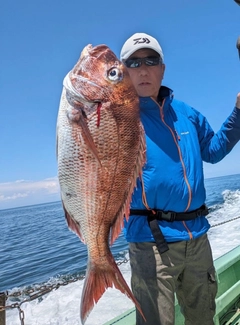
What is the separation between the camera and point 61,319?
5.02 meters

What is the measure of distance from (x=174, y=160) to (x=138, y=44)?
0.88 metres

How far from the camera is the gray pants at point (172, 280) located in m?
2.17

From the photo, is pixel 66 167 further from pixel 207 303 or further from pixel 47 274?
pixel 47 274

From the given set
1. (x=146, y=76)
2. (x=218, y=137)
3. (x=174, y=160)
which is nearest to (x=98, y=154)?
(x=174, y=160)

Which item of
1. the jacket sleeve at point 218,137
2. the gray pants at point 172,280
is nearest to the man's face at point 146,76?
the jacket sleeve at point 218,137

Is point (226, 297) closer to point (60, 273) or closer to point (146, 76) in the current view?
point (146, 76)

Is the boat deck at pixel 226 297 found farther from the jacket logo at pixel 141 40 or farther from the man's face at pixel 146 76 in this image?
the jacket logo at pixel 141 40

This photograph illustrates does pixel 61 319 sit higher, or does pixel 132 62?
pixel 132 62

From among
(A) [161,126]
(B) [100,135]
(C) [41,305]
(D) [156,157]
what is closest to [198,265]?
(D) [156,157]

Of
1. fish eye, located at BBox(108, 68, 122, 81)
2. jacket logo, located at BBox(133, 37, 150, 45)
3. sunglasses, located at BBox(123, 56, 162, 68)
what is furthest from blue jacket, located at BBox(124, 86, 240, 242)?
fish eye, located at BBox(108, 68, 122, 81)

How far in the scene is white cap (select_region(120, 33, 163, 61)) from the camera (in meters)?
2.27

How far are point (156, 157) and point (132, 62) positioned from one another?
28.6 inches

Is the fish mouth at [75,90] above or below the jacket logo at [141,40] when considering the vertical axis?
below

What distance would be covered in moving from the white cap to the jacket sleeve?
693 mm
